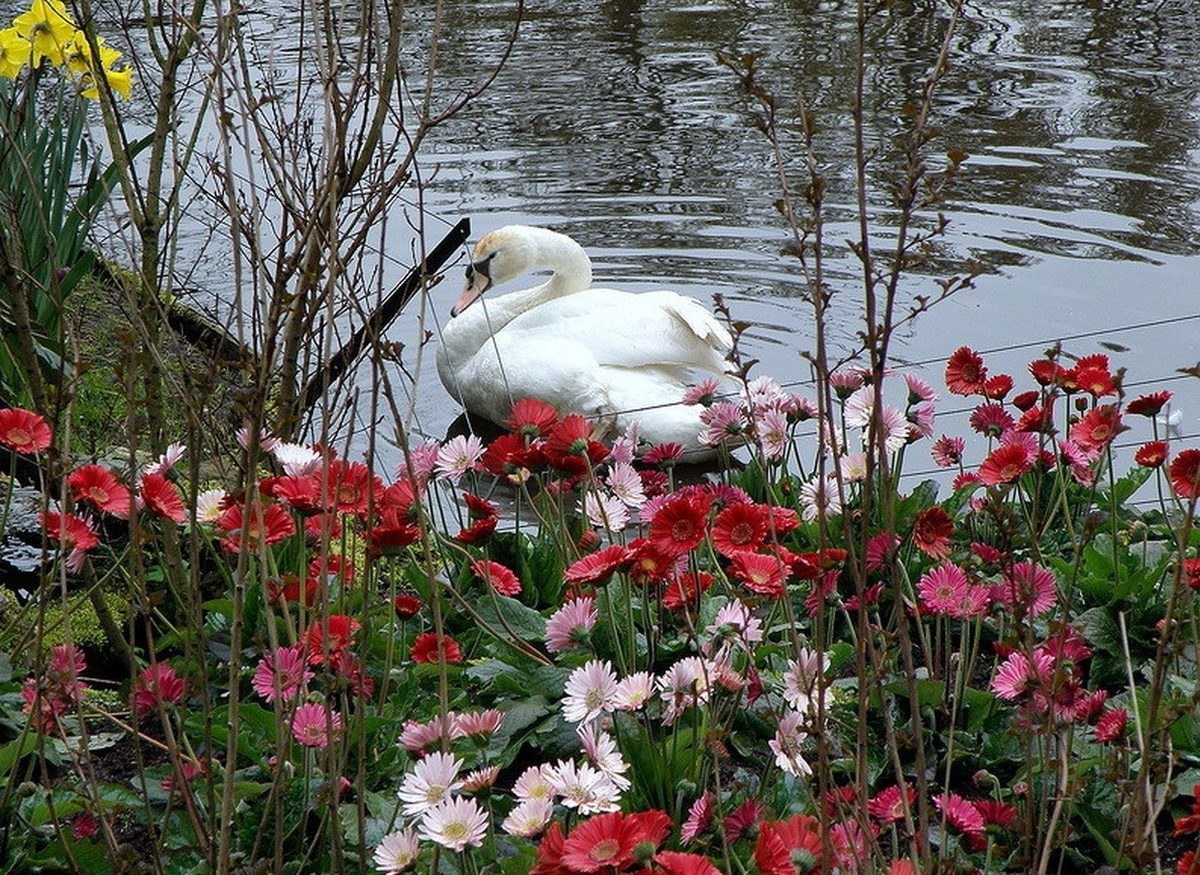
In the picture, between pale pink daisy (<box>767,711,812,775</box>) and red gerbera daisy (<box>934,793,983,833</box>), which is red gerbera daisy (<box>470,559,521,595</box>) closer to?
pale pink daisy (<box>767,711,812,775</box>)

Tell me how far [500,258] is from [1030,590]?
411cm

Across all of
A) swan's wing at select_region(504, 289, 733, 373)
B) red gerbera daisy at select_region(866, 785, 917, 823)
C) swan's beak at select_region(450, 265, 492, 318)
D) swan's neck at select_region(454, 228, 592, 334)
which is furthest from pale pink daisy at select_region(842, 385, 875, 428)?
swan's beak at select_region(450, 265, 492, 318)

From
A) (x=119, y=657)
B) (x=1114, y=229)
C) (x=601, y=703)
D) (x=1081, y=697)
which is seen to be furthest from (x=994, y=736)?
(x=1114, y=229)

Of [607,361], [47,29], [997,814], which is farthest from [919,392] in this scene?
[607,361]

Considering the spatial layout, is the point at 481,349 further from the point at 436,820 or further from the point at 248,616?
the point at 436,820

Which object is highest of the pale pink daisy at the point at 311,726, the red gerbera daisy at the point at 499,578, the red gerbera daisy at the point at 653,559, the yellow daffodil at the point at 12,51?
the yellow daffodil at the point at 12,51

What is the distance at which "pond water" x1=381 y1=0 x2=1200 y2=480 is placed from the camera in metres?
6.29

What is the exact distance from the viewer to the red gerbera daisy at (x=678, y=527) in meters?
2.15

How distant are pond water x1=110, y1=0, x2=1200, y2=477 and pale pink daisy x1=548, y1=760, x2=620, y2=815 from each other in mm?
2734

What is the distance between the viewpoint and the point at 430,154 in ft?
28.9

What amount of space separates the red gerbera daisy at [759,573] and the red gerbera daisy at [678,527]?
87 mm

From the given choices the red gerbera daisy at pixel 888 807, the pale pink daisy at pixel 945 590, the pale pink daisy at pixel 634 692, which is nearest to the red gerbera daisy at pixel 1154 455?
the pale pink daisy at pixel 945 590

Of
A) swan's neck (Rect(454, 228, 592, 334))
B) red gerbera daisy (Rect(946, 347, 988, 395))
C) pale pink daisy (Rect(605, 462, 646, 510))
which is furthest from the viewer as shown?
swan's neck (Rect(454, 228, 592, 334))

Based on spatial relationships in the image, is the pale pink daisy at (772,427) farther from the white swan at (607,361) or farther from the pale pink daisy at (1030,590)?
the white swan at (607,361)
